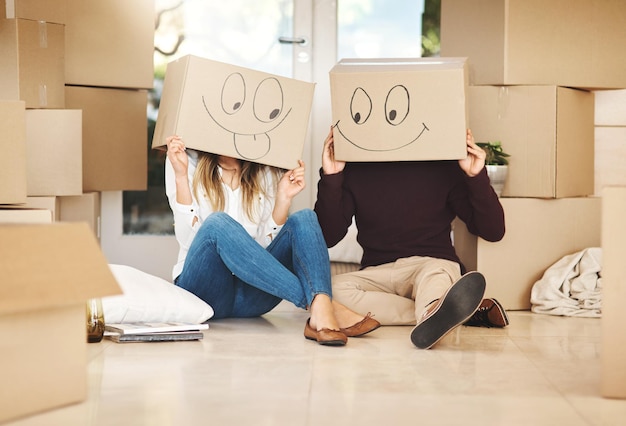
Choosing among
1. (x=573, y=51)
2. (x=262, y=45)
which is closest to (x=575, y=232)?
(x=573, y=51)

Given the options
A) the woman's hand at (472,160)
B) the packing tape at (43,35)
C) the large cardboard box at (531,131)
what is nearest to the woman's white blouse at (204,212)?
the woman's hand at (472,160)

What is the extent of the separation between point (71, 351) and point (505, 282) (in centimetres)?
153

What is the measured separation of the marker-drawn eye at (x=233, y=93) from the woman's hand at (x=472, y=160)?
58cm

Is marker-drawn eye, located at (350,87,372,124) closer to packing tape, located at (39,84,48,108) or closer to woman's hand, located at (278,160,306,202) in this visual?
woman's hand, located at (278,160,306,202)

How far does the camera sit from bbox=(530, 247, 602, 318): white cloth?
8.09ft

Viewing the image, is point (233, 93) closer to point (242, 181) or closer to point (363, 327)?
point (242, 181)

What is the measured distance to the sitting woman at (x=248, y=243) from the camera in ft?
6.71

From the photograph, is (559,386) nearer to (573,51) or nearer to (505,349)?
(505,349)

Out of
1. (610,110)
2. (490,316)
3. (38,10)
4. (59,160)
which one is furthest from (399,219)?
(38,10)

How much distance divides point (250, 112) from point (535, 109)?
939 millimetres

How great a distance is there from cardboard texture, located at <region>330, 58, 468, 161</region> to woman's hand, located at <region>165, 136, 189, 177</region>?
388 mm

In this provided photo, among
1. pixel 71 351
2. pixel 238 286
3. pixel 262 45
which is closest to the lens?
pixel 71 351

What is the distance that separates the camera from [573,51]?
99.6 inches

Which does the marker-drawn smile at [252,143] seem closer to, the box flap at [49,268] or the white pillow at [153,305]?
the white pillow at [153,305]
